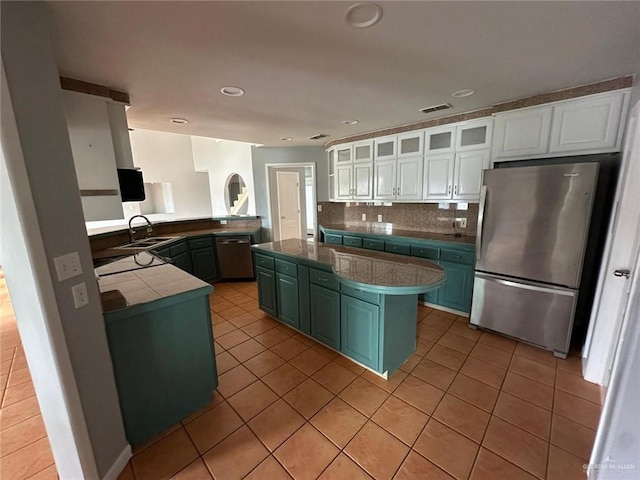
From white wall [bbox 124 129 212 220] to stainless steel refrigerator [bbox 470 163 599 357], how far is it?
598 centimetres

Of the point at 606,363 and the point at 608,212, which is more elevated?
the point at 608,212

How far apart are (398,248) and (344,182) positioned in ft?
5.19

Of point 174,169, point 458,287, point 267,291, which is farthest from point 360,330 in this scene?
point 174,169

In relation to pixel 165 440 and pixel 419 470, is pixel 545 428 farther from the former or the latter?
pixel 165 440

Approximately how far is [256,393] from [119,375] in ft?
3.04

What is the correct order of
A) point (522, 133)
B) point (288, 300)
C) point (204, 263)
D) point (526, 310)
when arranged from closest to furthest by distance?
point (526, 310) < point (522, 133) < point (288, 300) < point (204, 263)

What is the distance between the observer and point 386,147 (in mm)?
3852

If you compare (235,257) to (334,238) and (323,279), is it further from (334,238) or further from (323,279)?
(323,279)

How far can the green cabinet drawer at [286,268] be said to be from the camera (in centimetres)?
262

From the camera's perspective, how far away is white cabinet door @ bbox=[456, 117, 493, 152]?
9.53 ft

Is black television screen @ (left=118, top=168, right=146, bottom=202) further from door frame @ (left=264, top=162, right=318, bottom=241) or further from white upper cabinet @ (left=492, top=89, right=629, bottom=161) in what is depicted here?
white upper cabinet @ (left=492, top=89, right=629, bottom=161)

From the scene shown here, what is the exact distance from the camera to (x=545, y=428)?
5.50 ft

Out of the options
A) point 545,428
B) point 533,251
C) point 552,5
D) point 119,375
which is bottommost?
point 545,428

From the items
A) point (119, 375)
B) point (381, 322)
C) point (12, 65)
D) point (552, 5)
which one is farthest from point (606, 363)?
point (12, 65)
